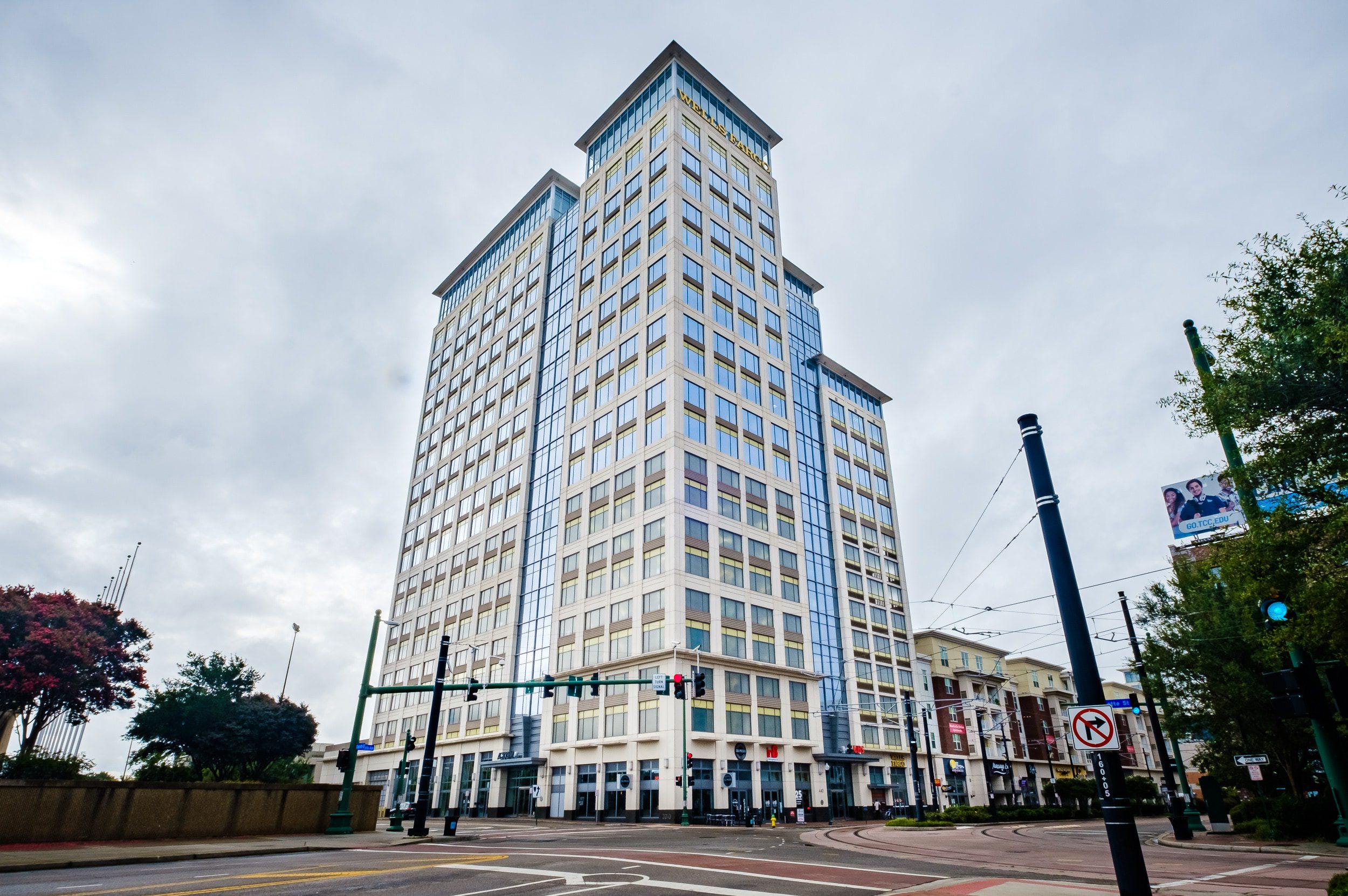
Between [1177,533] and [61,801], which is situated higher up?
[1177,533]

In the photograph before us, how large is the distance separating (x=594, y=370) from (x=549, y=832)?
44305 millimetres

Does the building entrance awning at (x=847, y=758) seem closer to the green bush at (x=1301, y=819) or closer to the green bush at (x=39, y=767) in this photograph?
the green bush at (x=1301, y=819)

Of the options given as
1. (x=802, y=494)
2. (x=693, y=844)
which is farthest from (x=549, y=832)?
(x=802, y=494)

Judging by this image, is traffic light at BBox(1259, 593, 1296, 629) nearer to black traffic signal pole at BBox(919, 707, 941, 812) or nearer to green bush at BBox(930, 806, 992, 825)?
green bush at BBox(930, 806, 992, 825)

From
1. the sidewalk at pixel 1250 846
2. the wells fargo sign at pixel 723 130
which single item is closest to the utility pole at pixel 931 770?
the sidewalk at pixel 1250 846

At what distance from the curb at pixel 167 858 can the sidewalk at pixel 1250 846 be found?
2539 centimetres

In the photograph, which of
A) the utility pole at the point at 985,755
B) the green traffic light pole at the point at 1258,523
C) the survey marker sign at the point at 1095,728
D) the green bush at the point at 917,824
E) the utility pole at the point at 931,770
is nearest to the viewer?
the survey marker sign at the point at 1095,728

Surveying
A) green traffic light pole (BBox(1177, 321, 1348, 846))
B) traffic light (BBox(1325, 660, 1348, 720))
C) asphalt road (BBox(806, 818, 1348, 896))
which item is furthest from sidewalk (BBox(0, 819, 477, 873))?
green traffic light pole (BBox(1177, 321, 1348, 846))

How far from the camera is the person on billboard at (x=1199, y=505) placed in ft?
176

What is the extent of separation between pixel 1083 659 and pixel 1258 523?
995 centimetres

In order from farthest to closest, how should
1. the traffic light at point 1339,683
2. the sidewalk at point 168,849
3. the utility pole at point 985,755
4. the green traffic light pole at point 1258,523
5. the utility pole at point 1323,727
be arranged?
the utility pole at point 985,755
the sidewalk at point 168,849
the green traffic light pole at point 1258,523
the utility pole at point 1323,727
the traffic light at point 1339,683

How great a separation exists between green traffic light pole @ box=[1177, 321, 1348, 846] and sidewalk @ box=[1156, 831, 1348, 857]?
764mm

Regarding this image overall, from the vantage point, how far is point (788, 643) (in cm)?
6066

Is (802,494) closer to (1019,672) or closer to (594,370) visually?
(594,370)
